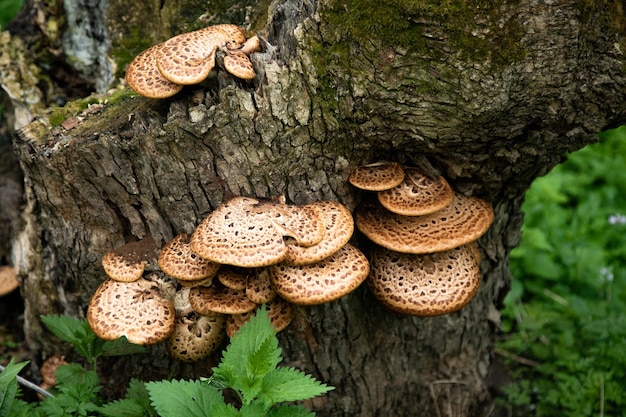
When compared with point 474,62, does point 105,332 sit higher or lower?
lower

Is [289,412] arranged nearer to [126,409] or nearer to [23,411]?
[126,409]

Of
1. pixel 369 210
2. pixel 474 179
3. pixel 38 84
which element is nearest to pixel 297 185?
pixel 369 210

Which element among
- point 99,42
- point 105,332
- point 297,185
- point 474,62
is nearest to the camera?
point 474,62

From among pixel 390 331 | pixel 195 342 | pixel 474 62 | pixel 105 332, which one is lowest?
pixel 390 331

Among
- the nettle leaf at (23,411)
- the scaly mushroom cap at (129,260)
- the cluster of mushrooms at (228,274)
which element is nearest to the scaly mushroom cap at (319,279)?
the cluster of mushrooms at (228,274)

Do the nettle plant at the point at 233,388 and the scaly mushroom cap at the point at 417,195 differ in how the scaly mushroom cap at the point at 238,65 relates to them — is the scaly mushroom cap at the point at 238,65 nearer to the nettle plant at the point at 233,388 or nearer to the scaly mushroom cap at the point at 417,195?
the scaly mushroom cap at the point at 417,195

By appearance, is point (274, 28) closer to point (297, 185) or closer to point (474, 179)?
point (297, 185)

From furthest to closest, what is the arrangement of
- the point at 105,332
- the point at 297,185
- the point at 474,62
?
the point at 297,185, the point at 105,332, the point at 474,62
